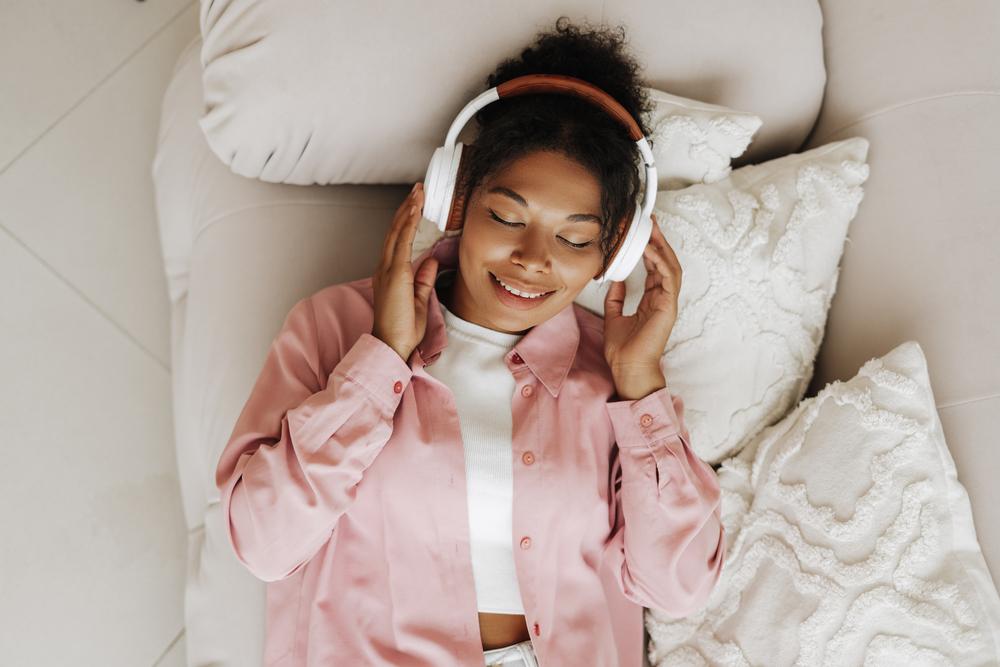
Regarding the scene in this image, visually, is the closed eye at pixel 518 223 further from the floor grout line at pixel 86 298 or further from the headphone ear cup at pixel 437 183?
the floor grout line at pixel 86 298

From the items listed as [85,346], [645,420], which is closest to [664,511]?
[645,420]

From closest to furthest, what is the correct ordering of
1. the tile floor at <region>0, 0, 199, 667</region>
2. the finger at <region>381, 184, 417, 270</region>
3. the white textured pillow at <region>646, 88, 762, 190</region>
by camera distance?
the finger at <region>381, 184, 417, 270</region>
the white textured pillow at <region>646, 88, 762, 190</region>
the tile floor at <region>0, 0, 199, 667</region>

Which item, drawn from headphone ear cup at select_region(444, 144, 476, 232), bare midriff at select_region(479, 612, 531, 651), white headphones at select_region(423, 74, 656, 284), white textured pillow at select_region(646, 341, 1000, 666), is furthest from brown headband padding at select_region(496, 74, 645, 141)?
bare midriff at select_region(479, 612, 531, 651)

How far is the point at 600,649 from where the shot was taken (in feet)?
4.28

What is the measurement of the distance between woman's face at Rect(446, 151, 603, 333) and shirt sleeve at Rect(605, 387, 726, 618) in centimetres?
24

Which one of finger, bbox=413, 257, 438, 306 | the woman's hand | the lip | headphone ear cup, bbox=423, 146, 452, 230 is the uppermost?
headphone ear cup, bbox=423, 146, 452, 230

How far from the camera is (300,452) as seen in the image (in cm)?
112

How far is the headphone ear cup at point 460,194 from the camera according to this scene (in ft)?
4.07

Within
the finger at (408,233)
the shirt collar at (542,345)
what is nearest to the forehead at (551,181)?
the finger at (408,233)

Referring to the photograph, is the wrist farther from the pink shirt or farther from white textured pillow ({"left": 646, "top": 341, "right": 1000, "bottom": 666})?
white textured pillow ({"left": 646, "top": 341, "right": 1000, "bottom": 666})

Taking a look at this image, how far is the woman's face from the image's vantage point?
1.15 meters

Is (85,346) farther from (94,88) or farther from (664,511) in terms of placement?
(664,511)

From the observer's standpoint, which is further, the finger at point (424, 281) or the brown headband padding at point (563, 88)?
the finger at point (424, 281)

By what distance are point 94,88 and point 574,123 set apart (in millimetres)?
1322
